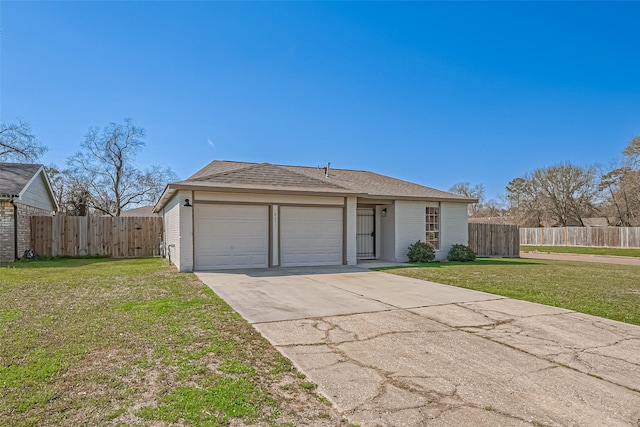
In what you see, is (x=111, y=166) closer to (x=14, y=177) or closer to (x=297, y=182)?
(x=14, y=177)

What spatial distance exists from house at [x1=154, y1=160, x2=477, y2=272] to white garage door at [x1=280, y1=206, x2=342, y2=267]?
33 millimetres

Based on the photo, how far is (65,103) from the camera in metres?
15.9

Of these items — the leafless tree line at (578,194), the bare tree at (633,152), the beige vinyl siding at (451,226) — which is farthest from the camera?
the leafless tree line at (578,194)

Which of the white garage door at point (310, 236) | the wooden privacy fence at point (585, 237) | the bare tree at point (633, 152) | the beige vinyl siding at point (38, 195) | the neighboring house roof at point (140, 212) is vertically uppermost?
the bare tree at point (633, 152)

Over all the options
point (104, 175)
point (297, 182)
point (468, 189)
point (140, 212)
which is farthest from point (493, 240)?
point (140, 212)

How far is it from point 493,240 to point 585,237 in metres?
14.7

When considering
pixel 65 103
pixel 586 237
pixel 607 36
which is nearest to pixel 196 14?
pixel 65 103

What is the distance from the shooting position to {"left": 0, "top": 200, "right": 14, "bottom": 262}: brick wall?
44.3 ft

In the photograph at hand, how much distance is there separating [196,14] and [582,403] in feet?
39.0

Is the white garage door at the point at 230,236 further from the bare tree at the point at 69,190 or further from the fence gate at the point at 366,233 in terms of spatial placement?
the bare tree at the point at 69,190

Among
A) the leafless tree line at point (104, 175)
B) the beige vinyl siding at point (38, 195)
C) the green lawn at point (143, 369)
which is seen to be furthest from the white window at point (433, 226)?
the leafless tree line at point (104, 175)

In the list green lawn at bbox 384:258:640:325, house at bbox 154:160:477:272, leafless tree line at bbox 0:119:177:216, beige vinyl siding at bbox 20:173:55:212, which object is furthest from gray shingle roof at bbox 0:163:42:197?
green lawn at bbox 384:258:640:325

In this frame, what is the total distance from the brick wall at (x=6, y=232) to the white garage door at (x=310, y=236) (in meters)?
10.3

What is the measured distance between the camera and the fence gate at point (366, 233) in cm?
1498
